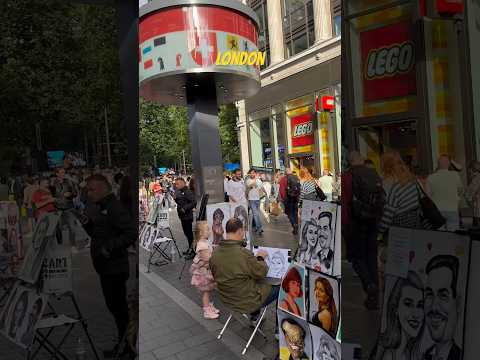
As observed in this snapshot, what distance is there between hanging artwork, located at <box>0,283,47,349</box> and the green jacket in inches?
70.6

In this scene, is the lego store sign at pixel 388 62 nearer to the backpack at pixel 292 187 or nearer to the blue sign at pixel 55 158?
the blue sign at pixel 55 158

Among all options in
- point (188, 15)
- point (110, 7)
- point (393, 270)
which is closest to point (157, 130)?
point (188, 15)

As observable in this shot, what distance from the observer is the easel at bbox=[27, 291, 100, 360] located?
2.47 metres

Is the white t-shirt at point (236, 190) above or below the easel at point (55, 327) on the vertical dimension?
above

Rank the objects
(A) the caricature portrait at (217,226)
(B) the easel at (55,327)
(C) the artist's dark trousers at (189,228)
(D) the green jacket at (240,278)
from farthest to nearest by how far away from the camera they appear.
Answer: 1. (C) the artist's dark trousers at (189,228)
2. (A) the caricature portrait at (217,226)
3. (D) the green jacket at (240,278)
4. (B) the easel at (55,327)

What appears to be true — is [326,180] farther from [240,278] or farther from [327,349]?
[240,278]

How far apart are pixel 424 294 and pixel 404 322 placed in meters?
0.13

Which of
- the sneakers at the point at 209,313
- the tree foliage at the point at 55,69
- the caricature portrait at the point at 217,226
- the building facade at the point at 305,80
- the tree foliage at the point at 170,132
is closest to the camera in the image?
the building facade at the point at 305,80

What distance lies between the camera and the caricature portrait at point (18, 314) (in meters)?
2.36

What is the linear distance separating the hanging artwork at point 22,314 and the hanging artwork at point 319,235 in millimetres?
2065

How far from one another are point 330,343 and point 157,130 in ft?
23.9

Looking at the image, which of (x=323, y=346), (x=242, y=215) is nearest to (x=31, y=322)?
(x=323, y=346)

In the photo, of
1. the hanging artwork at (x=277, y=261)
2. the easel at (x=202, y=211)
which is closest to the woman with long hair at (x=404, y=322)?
the hanging artwork at (x=277, y=261)

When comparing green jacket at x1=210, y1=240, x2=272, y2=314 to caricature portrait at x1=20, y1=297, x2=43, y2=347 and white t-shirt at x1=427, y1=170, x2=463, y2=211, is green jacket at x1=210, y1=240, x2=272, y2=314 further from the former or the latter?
white t-shirt at x1=427, y1=170, x2=463, y2=211
